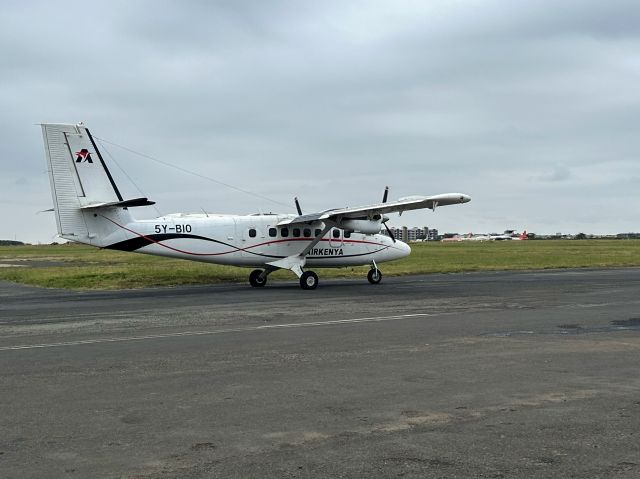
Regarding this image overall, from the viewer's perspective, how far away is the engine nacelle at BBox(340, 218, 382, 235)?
30172 millimetres

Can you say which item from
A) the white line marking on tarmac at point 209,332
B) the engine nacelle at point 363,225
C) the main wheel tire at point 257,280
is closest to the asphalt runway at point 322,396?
the white line marking on tarmac at point 209,332

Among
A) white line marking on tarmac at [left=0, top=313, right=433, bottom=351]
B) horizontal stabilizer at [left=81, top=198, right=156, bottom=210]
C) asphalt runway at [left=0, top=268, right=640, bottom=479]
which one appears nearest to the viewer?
asphalt runway at [left=0, top=268, right=640, bottom=479]

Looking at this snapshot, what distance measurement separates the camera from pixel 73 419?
7316mm

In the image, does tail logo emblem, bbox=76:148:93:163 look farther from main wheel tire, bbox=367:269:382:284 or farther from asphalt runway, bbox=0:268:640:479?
main wheel tire, bbox=367:269:382:284

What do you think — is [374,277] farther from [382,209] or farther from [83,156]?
[83,156]

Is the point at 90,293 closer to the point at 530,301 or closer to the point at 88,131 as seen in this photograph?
the point at 88,131

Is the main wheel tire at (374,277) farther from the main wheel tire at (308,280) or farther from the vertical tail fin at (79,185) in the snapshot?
the vertical tail fin at (79,185)

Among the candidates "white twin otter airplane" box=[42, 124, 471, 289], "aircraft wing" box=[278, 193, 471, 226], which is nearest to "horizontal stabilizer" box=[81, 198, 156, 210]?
"white twin otter airplane" box=[42, 124, 471, 289]

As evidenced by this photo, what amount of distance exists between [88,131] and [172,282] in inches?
399

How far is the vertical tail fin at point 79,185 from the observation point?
2534 centimetres

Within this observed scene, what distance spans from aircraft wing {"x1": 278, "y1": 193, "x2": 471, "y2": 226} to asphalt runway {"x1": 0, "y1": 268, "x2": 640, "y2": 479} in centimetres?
902

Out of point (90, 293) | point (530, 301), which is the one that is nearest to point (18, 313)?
point (90, 293)

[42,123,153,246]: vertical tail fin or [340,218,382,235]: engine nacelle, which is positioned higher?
[42,123,153,246]: vertical tail fin

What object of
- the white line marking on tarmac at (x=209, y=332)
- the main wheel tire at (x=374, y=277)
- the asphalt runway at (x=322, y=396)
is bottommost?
the asphalt runway at (x=322, y=396)
